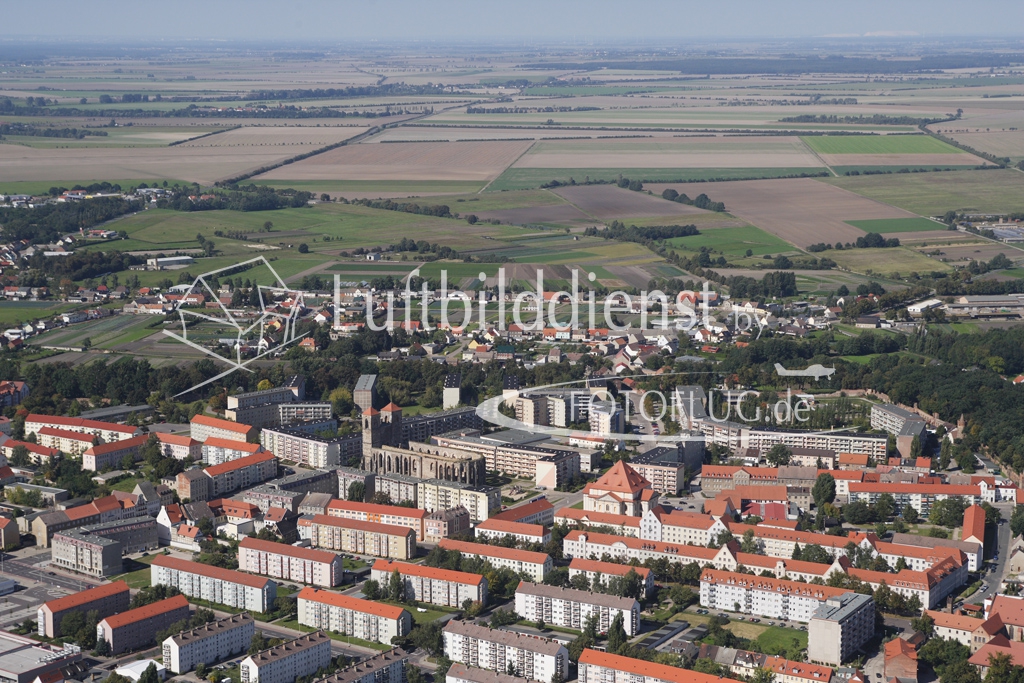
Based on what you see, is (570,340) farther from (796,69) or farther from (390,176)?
(796,69)

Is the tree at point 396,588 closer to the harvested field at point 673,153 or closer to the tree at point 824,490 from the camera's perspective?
the tree at point 824,490

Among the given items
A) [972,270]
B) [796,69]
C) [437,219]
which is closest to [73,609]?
[972,270]

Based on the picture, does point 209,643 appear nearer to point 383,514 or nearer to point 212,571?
point 212,571

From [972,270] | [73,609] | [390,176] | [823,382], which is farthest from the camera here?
[390,176]

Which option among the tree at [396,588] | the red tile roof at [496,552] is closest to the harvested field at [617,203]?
the red tile roof at [496,552]

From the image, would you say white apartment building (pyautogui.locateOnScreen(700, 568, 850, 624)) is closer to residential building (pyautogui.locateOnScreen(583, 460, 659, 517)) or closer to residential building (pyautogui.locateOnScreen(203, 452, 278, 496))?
residential building (pyautogui.locateOnScreen(583, 460, 659, 517))

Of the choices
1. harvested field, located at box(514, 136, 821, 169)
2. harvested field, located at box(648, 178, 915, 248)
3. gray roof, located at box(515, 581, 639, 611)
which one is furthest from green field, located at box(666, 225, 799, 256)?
gray roof, located at box(515, 581, 639, 611)
